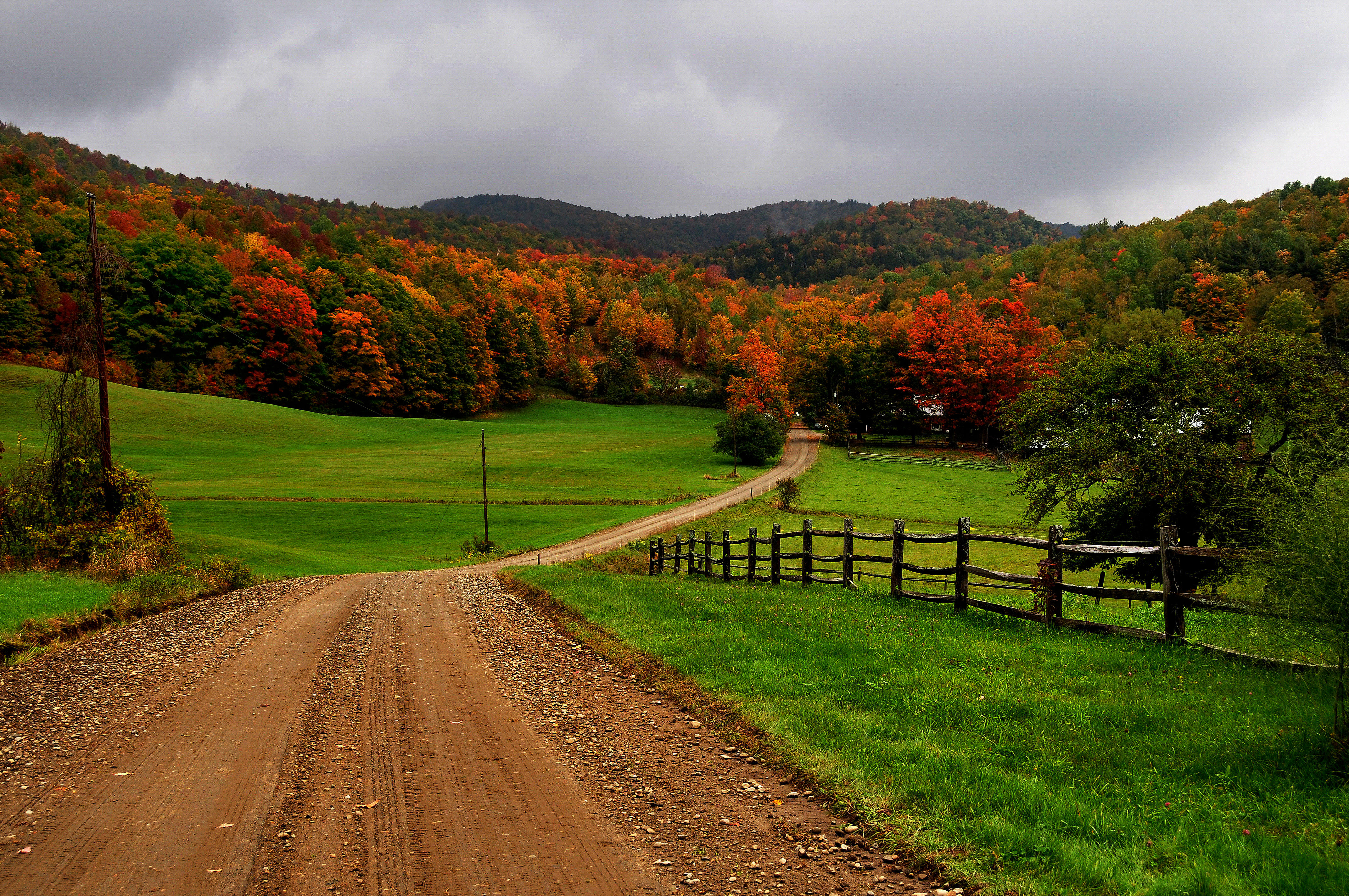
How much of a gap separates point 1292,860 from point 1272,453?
57.9 ft

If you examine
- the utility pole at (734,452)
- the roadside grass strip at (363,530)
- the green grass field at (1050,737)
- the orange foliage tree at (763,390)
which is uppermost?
the orange foliage tree at (763,390)

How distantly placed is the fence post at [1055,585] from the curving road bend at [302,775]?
19.5ft

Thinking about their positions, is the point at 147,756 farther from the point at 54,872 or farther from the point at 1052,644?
the point at 1052,644

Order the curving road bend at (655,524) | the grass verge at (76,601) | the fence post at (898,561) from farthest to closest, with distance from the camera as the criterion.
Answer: the curving road bend at (655,524) → the fence post at (898,561) → the grass verge at (76,601)

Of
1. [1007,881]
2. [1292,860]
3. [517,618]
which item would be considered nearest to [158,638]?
[517,618]

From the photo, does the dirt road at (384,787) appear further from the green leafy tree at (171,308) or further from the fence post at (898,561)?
the green leafy tree at (171,308)

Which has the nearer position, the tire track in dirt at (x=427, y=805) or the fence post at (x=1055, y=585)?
the tire track in dirt at (x=427, y=805)

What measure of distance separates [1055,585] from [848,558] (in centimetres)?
482

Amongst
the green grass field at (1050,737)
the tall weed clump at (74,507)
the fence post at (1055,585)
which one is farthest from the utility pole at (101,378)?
the fence post at (1055,585)

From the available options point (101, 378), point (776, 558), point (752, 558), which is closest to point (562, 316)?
point (101, 378)

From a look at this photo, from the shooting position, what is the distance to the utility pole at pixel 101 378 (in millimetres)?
20391

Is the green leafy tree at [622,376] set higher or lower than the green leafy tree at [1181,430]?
higher

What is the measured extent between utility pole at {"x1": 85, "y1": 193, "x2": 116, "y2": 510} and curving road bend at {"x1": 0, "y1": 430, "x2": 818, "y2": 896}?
418 inches

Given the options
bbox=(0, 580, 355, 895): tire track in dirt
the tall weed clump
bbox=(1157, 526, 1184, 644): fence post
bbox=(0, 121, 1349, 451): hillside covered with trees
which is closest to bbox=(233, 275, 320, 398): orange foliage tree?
bbox=(0, 121, 1349, 451): hillside covered with trees
